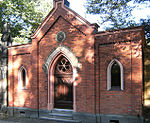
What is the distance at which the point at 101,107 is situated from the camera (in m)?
7.41

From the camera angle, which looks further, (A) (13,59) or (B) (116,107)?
(A) (13,59)

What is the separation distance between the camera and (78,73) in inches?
310

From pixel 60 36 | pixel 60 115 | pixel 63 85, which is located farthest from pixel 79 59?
pixel 60 115

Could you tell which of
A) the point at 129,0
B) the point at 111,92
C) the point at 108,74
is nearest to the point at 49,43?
the point at 108,74

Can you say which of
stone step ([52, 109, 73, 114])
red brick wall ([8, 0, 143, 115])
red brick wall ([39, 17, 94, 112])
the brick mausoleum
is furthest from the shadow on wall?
stone step ([52, 109, 73, 114])

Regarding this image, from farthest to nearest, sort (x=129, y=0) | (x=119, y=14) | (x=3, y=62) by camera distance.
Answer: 1. (x=119, y=14)
2. (x=3, y=62)
3. (x=129, y=0)

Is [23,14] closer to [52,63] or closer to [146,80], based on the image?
[52,63]

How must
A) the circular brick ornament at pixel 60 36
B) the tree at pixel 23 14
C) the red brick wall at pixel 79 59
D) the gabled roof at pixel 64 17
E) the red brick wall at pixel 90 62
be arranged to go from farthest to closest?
the tree at pixel 23 14
the circular brick ornament at pixel 60 36
the gabled roof at pixel 64 17
the red brick wall at pixel 79 59
the red brick wall at pixel 90 62

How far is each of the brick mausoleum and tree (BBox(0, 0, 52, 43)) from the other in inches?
363

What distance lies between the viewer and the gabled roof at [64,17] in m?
7.80

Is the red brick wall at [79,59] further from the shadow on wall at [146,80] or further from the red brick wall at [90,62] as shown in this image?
the shadow on wall at [146,80]

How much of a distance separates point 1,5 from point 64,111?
624 inches

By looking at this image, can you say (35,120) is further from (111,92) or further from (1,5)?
(1,5)

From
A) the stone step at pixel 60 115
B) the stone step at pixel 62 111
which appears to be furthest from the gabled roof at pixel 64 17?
the stone step at pixel 60 115
